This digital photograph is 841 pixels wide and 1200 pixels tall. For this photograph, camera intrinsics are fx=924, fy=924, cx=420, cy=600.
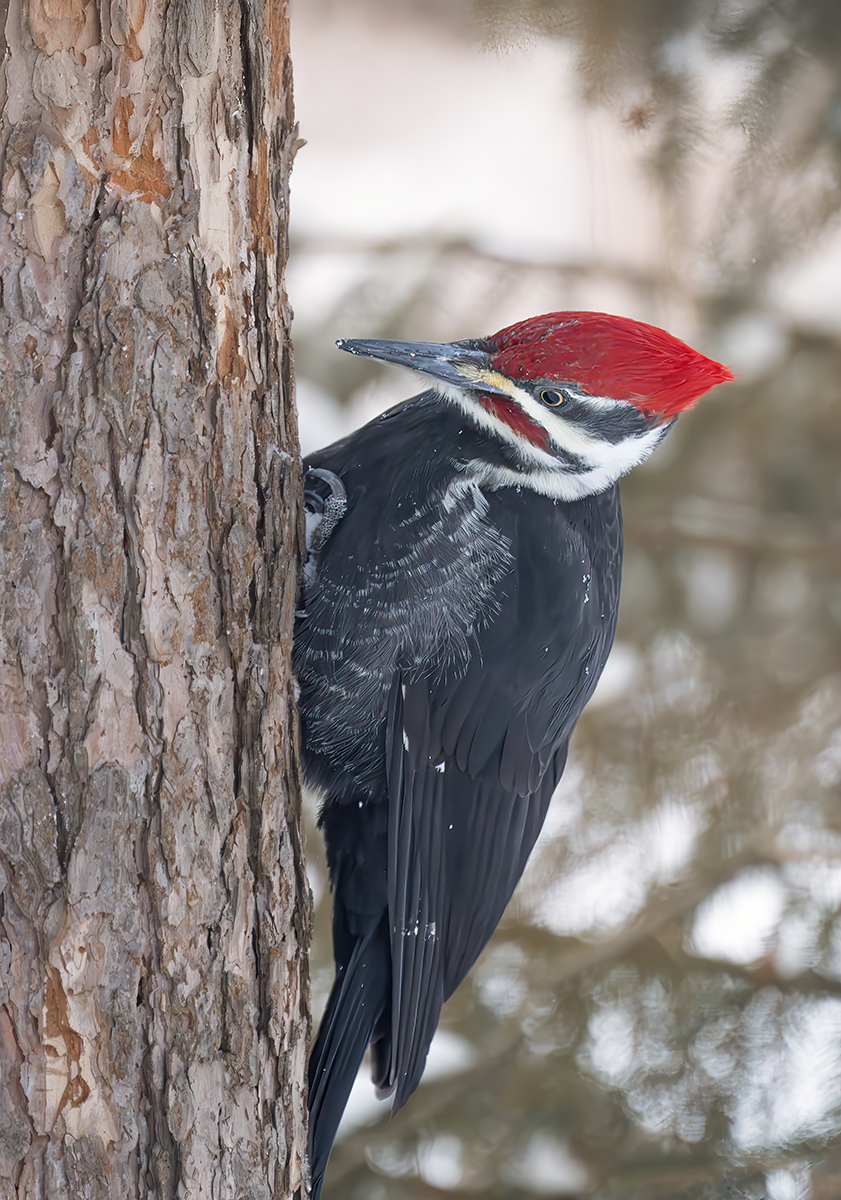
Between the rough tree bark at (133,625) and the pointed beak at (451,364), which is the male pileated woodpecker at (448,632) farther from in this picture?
the rough tree bark at (133,625)

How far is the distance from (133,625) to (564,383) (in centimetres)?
68

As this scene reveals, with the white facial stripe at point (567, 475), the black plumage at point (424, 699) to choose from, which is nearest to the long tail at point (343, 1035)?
the black plumage at point (424, 699)

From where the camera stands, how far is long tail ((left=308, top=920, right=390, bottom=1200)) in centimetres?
124

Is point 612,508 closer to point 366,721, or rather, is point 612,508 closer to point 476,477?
point 476,477

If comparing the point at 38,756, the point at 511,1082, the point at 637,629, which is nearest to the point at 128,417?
the point at 38,756

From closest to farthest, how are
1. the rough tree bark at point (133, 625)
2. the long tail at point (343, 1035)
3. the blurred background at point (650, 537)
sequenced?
the rough tree bark at point (133, 625) → the long tail at point (343, 1035) → the blurred background at point (650, 537)

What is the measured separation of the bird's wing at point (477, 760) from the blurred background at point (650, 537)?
70 centimetres

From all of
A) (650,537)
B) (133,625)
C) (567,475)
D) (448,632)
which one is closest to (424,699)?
(448,632)

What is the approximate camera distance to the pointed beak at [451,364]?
128 centimetres

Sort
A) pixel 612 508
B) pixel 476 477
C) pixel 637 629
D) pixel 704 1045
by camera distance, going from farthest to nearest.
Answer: pixel 637 629 < pixel 704 1045 < pixel 612 508 < pixel 476 477

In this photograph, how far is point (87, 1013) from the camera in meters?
0.90

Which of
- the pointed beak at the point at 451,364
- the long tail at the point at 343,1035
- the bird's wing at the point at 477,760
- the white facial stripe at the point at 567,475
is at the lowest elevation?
the long tail at the point at 343,1035

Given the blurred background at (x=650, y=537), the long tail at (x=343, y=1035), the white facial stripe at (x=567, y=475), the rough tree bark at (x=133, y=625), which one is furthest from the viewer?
the blurred background at (x=650, y=537)

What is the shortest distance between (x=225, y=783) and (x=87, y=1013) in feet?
0.83
